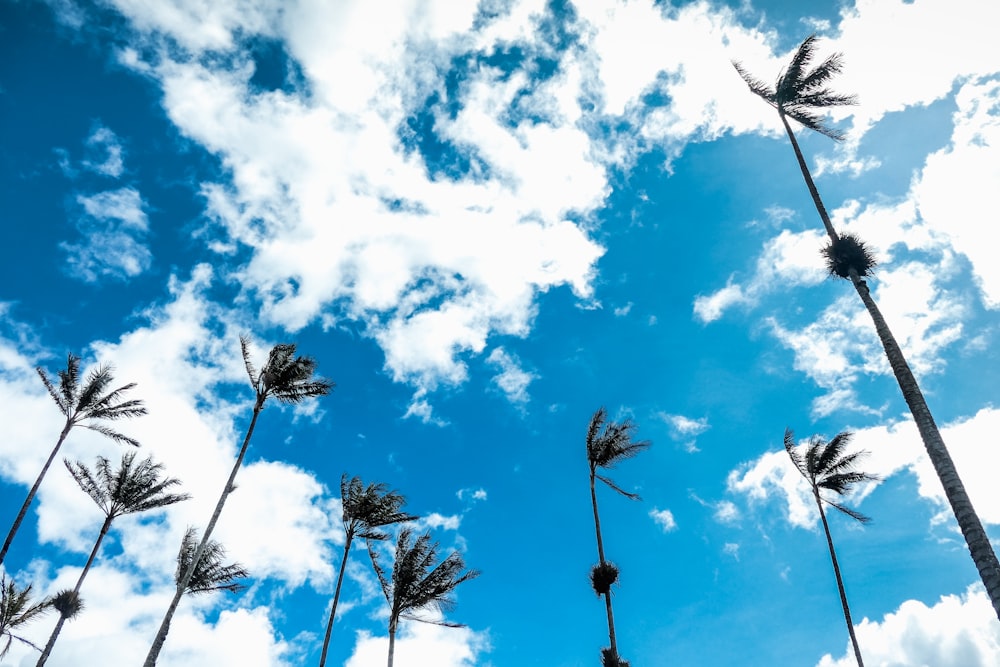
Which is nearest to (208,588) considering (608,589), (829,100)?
(608,589)

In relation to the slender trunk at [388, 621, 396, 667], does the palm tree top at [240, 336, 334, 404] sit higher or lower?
higher

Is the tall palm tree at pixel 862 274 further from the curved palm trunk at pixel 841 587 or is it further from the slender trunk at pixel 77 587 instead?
the slender trunk at pixel 77 587

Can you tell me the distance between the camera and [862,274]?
46.3 ft

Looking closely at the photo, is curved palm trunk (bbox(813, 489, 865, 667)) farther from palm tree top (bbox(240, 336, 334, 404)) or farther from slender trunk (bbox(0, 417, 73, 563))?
slender trunk (bbox(0, 417, 73, 563))

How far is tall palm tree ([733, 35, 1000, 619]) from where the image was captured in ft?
29.7

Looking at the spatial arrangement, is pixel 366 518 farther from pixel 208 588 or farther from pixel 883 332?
pixel 883 332

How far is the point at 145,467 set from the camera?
1025 inches

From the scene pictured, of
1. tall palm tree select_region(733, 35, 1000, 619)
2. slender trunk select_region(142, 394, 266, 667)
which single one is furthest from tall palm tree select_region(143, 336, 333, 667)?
tall palm tree select_region(733, 35, 1000, 619)

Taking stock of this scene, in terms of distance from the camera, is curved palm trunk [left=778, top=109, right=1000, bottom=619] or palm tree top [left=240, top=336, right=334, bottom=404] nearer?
curved palm trunk [left=778, top=109, right=1000, bottom=619]

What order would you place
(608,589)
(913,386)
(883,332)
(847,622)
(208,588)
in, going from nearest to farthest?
(913,386) < (883,332) < (608,589) < (847,622) < (208,588)

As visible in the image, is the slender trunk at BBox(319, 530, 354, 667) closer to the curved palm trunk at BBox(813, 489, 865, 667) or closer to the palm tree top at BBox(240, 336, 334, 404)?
the palm tree top at BBox(240, 336, 334, 404)

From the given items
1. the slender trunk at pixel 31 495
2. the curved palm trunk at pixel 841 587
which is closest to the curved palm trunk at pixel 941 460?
the curved palm trunk at pixel 841 587

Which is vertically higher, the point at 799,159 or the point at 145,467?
the point at 799,159

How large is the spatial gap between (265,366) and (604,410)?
1390 centimetres
